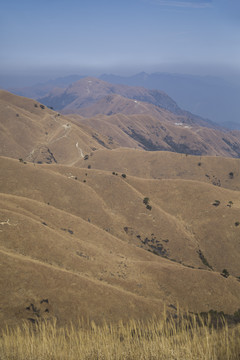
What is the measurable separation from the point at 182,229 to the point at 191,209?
14.2 metres

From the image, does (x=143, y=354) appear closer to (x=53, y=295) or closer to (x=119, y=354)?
(x=119, y=354)

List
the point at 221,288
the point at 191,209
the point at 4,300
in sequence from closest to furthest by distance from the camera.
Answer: the point at 4,300 → the point at 221,288 → the point at 191,209

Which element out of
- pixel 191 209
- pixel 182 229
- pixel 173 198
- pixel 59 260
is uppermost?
pixel 173 198

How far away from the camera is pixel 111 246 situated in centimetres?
6125

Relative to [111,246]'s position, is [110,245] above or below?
above

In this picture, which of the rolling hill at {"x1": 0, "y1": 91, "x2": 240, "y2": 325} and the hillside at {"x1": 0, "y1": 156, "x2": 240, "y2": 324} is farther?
the hillside at {"x1": 0, "y1": 156, "x2": 240, "y2": 324}

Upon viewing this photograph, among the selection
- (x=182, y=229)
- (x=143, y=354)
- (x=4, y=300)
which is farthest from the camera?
(x=182, y=229)

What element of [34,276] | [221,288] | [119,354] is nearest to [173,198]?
[221,288]

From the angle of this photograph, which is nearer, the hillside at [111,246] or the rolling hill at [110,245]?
the rolling hill at [110,245]

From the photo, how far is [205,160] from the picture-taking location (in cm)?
18475

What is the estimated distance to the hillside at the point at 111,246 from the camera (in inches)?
1268

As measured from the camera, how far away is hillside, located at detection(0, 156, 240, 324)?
32219 millimetres

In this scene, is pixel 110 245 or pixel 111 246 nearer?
pixel 111 246

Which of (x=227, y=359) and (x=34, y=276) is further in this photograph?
(x=34, y=276)
